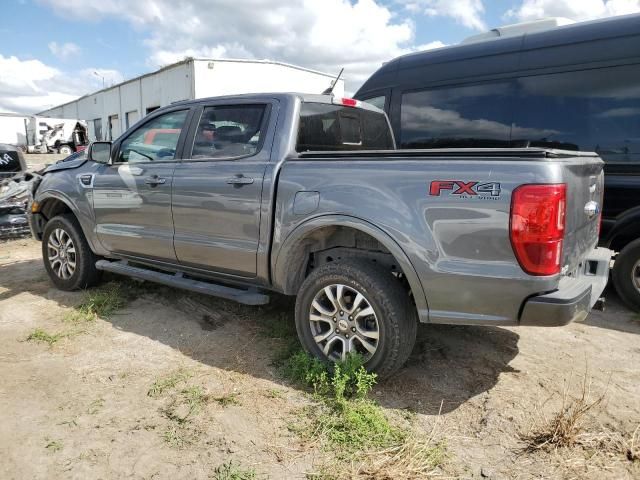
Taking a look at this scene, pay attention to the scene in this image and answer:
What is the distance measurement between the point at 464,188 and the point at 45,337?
3.31m

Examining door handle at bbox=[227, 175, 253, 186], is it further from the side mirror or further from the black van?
the black van

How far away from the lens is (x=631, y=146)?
4332mm

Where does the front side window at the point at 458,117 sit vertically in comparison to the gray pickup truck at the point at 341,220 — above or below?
above

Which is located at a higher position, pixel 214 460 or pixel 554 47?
pixel 554 47

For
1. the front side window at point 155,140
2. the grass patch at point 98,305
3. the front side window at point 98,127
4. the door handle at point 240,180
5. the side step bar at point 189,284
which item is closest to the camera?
the door handle at point 240,180

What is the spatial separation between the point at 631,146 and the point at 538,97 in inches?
38.1

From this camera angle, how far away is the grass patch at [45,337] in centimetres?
388

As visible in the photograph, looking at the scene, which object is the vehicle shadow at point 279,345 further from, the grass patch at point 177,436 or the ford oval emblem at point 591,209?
the ford oval emblem at point 591,209

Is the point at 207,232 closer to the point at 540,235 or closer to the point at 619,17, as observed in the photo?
the point at 540,235

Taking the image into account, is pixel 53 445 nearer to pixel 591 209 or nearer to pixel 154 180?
pixel 154 180

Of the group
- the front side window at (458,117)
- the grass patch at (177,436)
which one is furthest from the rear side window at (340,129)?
the grass patch at (177,436)

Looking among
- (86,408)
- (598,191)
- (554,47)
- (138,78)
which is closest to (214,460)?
(86,408)

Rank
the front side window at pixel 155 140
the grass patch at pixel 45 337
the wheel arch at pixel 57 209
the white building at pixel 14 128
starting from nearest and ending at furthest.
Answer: the grass patch at pixel 45 337
the front side window at pixel 155 140
the wheel arch at pixel 57 209
the white building at pixel 14 128

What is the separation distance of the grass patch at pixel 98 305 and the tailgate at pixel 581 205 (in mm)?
3633
